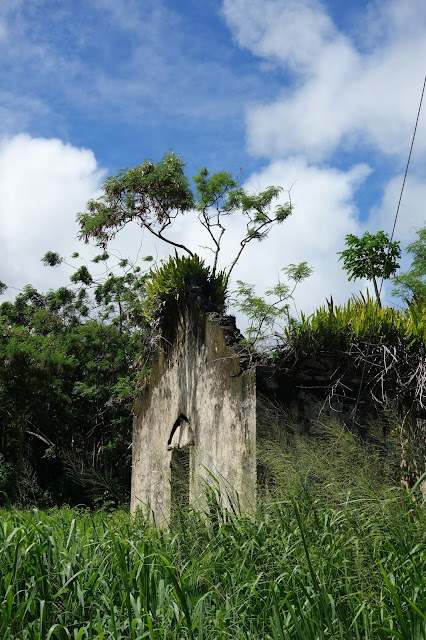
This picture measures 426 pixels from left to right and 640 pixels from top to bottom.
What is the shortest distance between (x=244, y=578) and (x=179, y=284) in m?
5.84

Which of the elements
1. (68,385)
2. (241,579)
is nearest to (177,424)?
(241,579)

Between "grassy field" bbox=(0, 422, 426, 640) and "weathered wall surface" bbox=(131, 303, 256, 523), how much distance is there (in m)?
1.13

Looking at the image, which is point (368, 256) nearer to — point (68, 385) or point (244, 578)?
point (244, 578)

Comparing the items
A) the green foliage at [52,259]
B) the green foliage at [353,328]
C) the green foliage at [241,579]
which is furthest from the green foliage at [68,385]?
the green foliage at [241,579]

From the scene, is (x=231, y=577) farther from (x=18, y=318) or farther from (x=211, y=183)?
(x=18, y=318)

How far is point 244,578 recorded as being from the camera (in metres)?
4.02

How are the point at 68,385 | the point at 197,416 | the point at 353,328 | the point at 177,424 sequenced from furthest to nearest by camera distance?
1. the point at 68,385
2. the point at 177,424
3. the point at 197,416
4. the point at 353,328

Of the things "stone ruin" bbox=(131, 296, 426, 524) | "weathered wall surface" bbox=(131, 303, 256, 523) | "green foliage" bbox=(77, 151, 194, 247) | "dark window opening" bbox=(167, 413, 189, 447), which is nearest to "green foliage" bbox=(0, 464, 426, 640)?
"stone ruin" bbox=(131, 296, 426, 524)

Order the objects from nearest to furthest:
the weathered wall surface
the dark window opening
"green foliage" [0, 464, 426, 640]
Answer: "green foliage" [0, 464, 426, 640], the weathered wall surface, the dark window opening

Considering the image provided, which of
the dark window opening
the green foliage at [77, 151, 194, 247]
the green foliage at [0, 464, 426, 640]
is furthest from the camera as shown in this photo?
the green foliage at [77, 151, 194, 247]

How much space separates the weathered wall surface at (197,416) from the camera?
6977 millimetres

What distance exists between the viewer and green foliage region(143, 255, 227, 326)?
30.5ft

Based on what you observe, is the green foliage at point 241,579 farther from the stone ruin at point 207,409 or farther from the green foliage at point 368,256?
the green foliage at point 368,256

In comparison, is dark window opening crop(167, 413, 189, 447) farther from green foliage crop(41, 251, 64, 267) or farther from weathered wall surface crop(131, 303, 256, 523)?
green foliage crop(41, 251, 64, 267)
